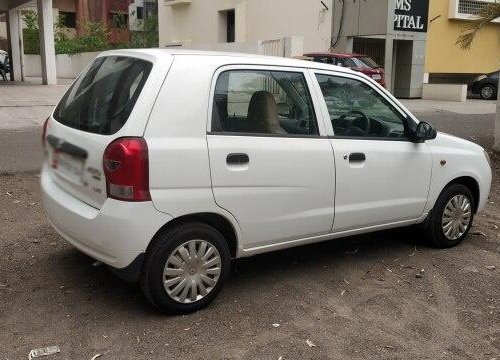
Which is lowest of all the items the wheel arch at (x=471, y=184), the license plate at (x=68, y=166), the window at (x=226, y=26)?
the wheel arch at (x=471, y=184)

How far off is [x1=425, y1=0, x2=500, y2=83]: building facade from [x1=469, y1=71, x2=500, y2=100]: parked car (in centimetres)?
160

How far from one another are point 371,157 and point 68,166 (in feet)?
7.39

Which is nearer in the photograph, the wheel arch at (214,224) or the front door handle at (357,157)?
the wheel arch at (214,224)

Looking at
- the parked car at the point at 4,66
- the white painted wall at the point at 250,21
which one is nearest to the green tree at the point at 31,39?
the parked car at the point at 4,66

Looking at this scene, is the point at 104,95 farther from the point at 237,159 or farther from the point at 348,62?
the point at 348,62

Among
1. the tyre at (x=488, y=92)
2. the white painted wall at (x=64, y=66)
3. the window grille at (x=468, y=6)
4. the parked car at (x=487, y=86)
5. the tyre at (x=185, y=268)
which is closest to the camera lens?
the tyre at (x=185, y=268)

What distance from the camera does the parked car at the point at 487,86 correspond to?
23.6 meters

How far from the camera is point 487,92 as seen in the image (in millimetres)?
23875

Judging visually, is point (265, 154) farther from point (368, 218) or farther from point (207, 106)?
point (368, 218)

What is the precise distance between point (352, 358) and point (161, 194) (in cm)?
151

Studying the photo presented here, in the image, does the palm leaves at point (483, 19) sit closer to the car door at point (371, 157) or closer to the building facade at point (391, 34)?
the car door at point (371, 157)

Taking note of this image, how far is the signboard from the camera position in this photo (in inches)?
877

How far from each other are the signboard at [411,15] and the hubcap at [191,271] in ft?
67.0

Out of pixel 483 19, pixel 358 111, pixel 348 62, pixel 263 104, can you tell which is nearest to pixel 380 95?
pixel 358 111
